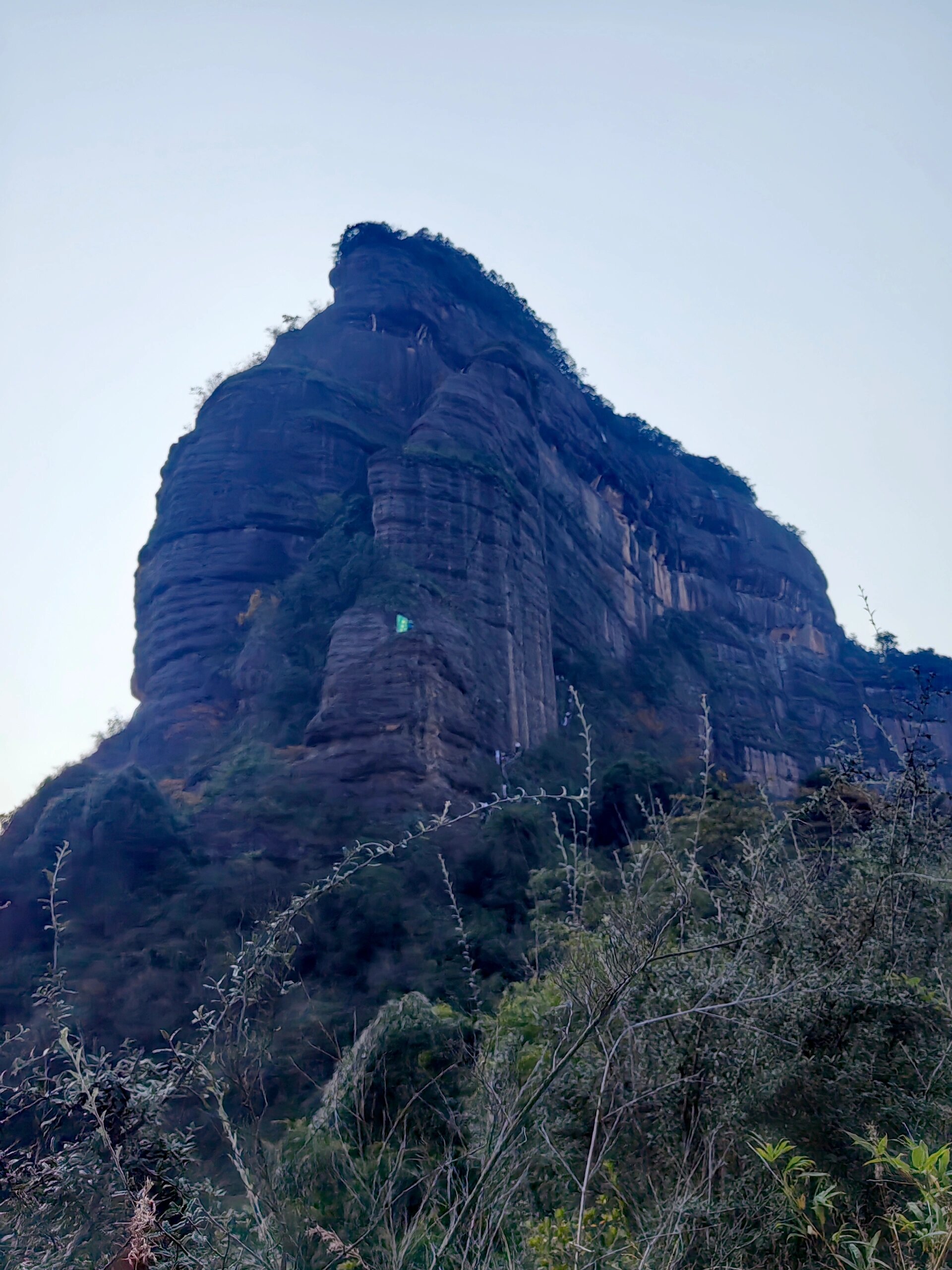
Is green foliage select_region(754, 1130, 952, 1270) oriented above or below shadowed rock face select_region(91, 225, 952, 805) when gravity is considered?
below

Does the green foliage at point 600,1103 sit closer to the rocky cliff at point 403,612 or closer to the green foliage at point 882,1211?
the green foliage at point 882,1211

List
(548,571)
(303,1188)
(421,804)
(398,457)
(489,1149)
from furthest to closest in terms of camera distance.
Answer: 1. (548,571)
2. (398,457)
3. (421,804)
4. (303,1188)
5. (489,1149)

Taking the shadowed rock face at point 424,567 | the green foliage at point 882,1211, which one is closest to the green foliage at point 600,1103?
the green foliage at point 882,1211

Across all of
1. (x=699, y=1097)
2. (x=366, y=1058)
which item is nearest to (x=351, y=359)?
(x=366, y=1058)

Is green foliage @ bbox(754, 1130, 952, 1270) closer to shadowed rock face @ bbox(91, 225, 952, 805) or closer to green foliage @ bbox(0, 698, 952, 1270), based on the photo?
green foliage @ bbox(0, 698, 952, 1270)

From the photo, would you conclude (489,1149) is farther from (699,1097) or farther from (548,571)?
(548,571)

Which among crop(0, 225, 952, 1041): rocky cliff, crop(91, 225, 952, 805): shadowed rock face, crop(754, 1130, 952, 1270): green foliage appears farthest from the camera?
crop(91, 225, 952, 805): shadowed rock face

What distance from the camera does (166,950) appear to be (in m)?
17.4

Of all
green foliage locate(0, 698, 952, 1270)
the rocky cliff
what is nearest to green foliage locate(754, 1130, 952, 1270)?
green foliage locate(0, 698, 952, 1270)

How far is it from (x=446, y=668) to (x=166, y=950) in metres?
11.2

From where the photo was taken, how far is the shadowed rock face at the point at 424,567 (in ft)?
84.5

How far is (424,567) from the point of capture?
29078 mm

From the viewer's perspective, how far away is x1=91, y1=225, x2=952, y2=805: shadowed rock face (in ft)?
84.5

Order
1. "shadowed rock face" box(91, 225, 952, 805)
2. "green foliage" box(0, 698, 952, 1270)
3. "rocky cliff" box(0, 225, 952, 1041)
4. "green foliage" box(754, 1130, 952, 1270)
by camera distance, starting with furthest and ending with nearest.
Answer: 1. "shadowed rock face" box(91, 225, 952, 805)
2. "rocky cliff" box(0, 225, 952, 1041)
3. "green foliage" box(0, 698, 952, 1270)
4. "green foliage" box(754, 1130, 952, 1270)
